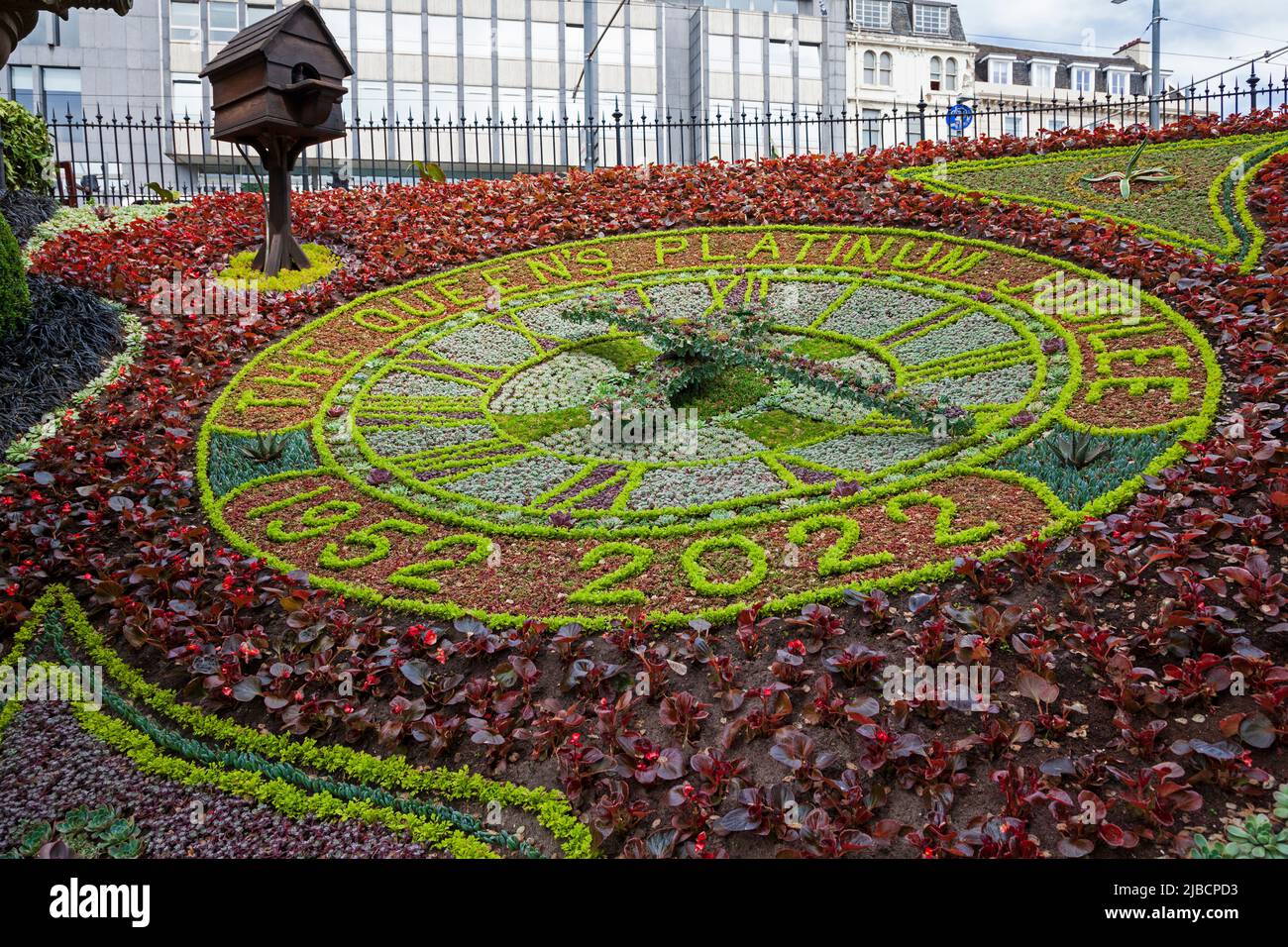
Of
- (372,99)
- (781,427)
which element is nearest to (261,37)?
(781,427)

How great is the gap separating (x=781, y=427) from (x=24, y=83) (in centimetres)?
3132

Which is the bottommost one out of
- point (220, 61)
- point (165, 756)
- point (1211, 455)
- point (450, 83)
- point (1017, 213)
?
point (165, 756)

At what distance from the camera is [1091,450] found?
16.2ft

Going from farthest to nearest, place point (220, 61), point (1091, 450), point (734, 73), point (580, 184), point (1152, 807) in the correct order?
point (734, 73) < point (580, 184) < point (220, 61) < point (1091, 450) < point (1152, 807)

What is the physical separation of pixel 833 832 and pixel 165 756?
2645 mm

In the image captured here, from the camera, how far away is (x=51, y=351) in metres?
7.37

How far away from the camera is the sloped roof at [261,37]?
27.8 feet

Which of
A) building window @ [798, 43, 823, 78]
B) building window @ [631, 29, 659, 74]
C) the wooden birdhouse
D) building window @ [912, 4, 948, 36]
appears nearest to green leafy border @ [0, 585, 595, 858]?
the wooden birdhouse

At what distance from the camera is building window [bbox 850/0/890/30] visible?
41.0m

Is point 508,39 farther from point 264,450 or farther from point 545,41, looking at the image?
point 264,450

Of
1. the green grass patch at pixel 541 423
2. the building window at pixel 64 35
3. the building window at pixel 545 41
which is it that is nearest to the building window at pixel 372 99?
the building window at pixel 545 41

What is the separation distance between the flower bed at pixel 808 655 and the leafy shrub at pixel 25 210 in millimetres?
4838

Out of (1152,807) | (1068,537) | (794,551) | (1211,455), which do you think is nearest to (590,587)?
(794,551)

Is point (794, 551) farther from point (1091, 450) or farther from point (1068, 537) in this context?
point (1091, 450)
